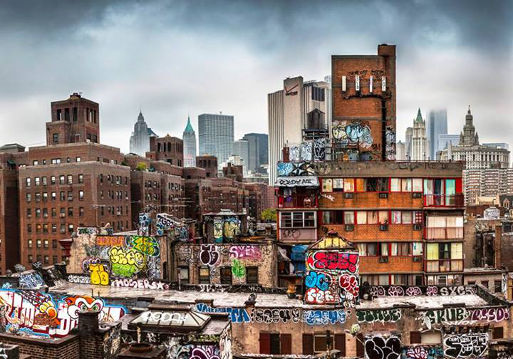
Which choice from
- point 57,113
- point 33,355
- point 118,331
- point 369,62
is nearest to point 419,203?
point 369,62

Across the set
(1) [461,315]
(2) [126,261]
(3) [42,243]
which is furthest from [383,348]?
(3) [42,243]

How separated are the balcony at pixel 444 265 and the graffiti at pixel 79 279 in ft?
100.0

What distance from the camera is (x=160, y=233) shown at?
129ft

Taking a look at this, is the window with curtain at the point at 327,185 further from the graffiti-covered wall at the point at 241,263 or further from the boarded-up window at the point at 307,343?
the boarded-up window at the point at 307,343

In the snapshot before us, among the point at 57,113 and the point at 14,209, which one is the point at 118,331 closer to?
the point at 14,209

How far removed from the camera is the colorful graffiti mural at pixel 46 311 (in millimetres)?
29359

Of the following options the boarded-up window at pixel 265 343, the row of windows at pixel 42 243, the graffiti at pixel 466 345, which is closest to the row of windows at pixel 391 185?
the graffiti at pixel 466 345

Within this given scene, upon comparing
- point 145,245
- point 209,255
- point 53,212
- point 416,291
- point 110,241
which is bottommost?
point 416,291

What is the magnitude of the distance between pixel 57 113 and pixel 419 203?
101m

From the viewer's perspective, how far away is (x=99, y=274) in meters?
37.6

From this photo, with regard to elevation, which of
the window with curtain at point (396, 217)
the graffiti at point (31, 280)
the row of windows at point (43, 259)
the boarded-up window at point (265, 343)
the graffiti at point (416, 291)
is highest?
the window with curtain at point (396, 217)

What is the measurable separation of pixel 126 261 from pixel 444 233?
29.2 metres

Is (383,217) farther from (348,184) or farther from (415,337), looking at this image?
(415,337)

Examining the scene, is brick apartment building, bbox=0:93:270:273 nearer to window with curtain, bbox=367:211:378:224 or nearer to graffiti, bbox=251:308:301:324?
window with curtain, bbox=367:211:378:224
